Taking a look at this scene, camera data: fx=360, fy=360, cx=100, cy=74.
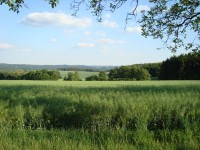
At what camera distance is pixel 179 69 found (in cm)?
8188

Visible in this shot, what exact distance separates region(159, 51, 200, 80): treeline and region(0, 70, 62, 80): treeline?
25184mm

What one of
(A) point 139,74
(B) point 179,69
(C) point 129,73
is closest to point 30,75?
(C) point 129,73

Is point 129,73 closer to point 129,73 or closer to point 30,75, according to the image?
point 129,73

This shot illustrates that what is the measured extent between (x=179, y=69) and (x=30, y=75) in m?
34.0

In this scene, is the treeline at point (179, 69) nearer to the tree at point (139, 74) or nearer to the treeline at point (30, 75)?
the tree at point (139, 74)

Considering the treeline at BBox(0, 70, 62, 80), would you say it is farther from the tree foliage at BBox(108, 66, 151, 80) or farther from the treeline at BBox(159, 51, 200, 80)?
the treeline at BBox(159, 51, 200, 80)

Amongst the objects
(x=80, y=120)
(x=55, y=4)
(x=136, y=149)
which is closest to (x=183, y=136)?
(x=136, y=149)

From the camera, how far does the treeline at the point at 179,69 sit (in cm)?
7871

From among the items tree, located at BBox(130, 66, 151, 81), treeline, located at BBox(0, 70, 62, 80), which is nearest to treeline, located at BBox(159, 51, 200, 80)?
tree, located at BBox(130, 66, 151, 81)

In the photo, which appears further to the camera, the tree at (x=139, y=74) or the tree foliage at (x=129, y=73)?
the tree foliage at (x=129, y=73)

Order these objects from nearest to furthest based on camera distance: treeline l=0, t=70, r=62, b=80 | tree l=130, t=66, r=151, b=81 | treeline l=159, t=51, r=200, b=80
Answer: treeline l=159, t=51, r=200, b=80 < treeline l=0, t=70, r=62, b=80 < tree l=130, t=66, r=151, b=81

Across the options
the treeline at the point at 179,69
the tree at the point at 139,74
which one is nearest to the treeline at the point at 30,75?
the tree at the point at 139,74

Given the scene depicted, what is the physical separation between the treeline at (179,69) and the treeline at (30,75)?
25.2 meters

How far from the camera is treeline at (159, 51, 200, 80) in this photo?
3099 inches
